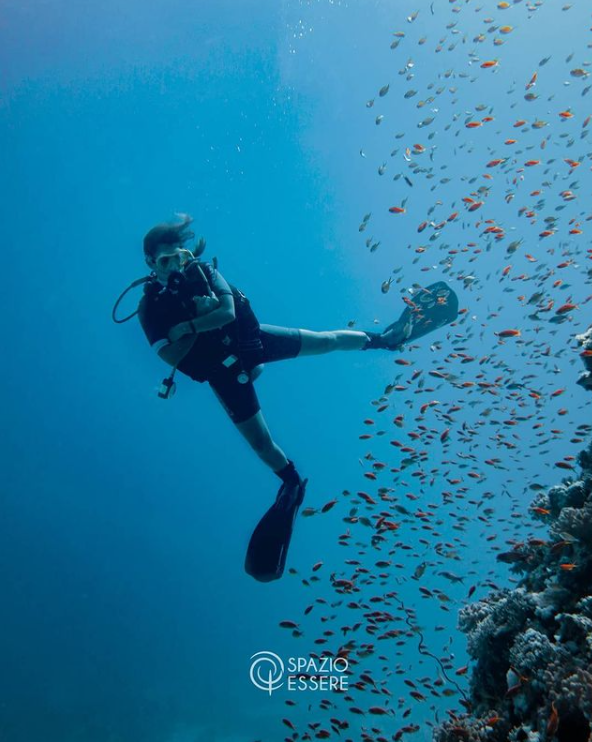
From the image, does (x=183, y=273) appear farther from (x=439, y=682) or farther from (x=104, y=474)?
(x=104, y=474)

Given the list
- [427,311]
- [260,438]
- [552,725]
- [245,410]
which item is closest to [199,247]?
[245,410]

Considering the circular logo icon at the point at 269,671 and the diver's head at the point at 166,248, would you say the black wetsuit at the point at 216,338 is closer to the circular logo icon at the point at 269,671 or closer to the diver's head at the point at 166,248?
the diver's head at the point at 166,248

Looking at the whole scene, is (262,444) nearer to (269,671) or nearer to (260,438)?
(260,438)

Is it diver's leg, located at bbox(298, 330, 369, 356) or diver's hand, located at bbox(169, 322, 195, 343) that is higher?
diver's leg, located at bbox(298, 330, 369, 356)

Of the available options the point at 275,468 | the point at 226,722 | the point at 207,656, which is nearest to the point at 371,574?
the point at 275,468

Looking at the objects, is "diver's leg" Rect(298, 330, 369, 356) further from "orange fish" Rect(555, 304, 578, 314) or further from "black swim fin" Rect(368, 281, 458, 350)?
"orange fish" Rect(555, 304, 578, 314)

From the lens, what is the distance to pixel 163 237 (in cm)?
576

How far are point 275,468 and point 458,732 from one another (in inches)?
145

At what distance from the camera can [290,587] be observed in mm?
56344

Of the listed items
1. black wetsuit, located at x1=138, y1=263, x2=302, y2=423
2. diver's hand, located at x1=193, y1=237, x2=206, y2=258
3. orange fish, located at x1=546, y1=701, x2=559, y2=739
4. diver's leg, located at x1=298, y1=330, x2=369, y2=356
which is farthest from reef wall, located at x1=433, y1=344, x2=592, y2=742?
diver's hand, located at x1=193, y1=237, x2=206, y2=258

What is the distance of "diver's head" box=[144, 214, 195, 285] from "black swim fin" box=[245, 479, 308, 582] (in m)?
3.33

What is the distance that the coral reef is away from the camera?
340 centimetres

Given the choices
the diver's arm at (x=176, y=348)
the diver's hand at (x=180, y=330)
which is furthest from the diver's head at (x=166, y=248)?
the diver's arm at (x=176, y=348)

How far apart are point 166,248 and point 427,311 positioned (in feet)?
20.6
